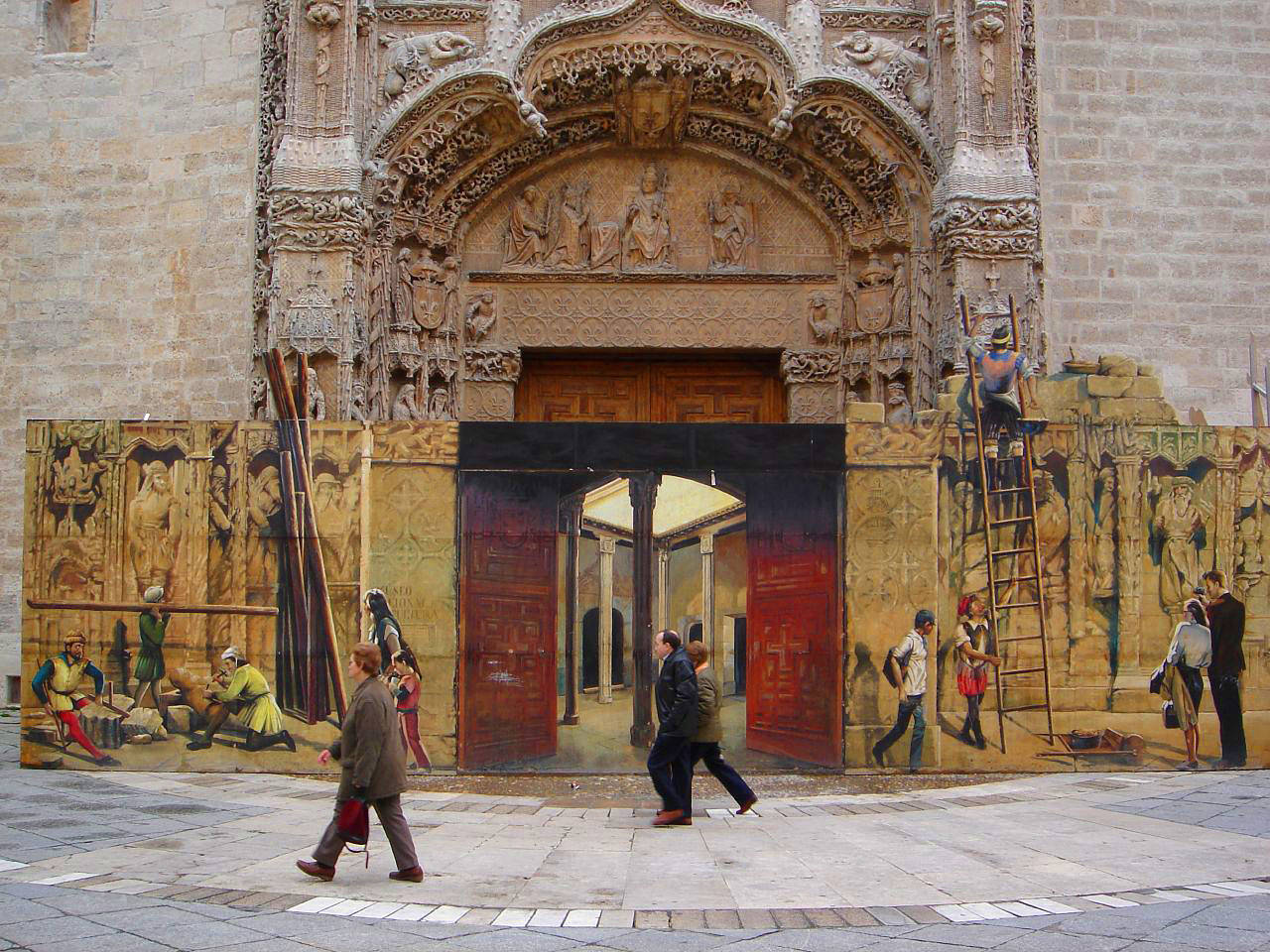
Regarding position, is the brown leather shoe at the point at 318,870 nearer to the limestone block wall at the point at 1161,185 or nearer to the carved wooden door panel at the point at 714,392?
the carved wooden door panel at the point at 714,392

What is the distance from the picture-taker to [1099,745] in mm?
10695

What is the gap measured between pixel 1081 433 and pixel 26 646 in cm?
884

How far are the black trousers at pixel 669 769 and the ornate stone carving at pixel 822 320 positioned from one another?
8.70 m

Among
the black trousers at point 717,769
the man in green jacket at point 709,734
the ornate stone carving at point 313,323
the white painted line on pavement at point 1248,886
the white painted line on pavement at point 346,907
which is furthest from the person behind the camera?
the ornate stone carving at point 313,323

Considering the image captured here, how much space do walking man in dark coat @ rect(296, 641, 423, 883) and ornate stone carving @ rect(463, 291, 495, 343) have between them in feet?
32.5

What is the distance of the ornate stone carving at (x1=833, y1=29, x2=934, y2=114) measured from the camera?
51.3ft

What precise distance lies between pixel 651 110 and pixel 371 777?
1138 cm

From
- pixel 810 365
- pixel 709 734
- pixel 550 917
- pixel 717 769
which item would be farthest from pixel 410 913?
pixel 810 365

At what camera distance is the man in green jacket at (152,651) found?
1082 cm

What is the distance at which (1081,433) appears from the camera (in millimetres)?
10977

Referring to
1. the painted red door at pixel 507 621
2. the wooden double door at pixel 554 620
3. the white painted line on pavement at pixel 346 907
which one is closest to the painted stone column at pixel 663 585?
the wooden double door at pixel 554 620

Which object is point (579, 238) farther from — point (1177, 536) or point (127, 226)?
point (1177, 536)

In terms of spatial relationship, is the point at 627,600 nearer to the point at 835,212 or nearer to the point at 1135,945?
the point at 1135,945

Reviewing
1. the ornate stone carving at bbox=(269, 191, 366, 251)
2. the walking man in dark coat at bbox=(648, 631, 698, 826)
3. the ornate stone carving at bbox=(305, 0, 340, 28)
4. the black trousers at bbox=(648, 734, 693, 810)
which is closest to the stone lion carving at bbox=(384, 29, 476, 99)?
the ornate stone carving at bbox=(305, 0, 340, 28)
